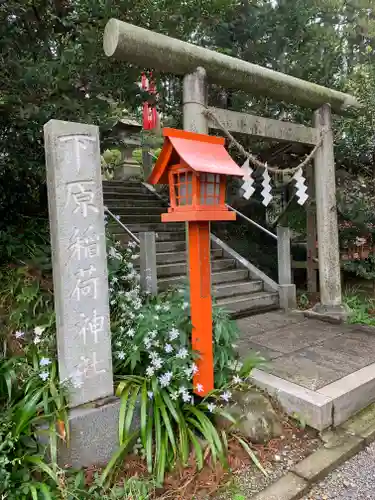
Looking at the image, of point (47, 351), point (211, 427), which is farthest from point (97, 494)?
point (47, 351)

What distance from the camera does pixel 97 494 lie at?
2219mm

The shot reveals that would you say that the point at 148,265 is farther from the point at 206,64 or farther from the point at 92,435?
the point at 206,64

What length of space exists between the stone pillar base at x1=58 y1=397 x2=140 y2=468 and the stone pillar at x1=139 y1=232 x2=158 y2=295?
69.7 inches

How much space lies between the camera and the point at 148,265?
4.34 meters

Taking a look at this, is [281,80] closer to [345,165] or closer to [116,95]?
[116,95]

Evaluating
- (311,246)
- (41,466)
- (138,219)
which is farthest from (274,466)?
(138,219)

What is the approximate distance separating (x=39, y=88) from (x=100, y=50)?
948 mm

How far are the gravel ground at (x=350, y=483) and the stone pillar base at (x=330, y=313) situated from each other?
2699 mm

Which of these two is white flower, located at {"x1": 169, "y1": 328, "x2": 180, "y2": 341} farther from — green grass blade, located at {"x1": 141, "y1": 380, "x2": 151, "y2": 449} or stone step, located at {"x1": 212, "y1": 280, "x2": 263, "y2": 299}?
stone step, located at {"x1": 212, "y1": 280, "x2": 263, "y2": 299}

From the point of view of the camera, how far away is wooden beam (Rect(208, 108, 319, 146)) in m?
4.46

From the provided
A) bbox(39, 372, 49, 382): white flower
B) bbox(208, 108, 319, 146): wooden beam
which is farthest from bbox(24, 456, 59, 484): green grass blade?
bbox(208, 108, 319, 146): wooden beam

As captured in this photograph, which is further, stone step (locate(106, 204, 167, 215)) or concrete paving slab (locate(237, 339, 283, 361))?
stone step (locate(106, 204, 167, 215))

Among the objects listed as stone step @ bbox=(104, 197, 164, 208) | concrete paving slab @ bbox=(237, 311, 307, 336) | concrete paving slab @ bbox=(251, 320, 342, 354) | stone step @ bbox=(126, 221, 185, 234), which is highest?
stone step @ bbox=(104, 197, 164, 208)

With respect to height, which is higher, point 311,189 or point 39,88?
point 39,88
